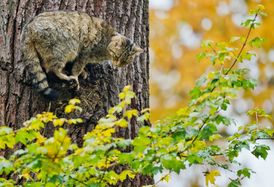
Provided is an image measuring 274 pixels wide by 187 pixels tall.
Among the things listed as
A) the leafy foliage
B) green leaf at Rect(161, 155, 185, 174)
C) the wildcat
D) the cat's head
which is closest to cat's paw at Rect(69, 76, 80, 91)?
the wildcat

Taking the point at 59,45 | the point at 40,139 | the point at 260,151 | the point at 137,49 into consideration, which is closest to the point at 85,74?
the point at 59,45

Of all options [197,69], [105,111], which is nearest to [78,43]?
[105,111]

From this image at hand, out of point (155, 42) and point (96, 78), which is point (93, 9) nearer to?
point (96, 78)

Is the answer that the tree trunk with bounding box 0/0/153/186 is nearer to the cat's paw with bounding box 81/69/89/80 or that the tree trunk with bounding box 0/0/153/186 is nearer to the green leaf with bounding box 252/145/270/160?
the cat's paw with bounding box 81/69/89/80

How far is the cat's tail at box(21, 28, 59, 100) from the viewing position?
268 cm

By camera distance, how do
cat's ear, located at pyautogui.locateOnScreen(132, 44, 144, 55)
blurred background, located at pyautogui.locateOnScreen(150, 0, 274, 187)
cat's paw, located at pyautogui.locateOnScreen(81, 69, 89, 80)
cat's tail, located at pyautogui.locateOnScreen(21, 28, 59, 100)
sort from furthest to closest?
blurred background, located at pyautogui.locateOnScreen(150, 0, 274, 187), cat's ear, located at pyautogui.locateOnScreen(132, 44, 144, 55), cat's paw, located at pyautogui.locateOnScreen(81, 69, 89, 80), cat's tail, located at pyautogui.locateOnScreen(21, 28, 59, 100)

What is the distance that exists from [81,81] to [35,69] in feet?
0.75

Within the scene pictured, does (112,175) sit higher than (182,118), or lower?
lower

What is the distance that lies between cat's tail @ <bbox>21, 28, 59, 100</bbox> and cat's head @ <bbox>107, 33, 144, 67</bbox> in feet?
1.53

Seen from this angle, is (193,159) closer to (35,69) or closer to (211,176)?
(211,176)

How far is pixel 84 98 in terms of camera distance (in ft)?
9.11

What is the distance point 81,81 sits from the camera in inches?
111

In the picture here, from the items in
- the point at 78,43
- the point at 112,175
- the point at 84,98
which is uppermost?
the point at 78,43

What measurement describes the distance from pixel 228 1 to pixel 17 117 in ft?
15.7
